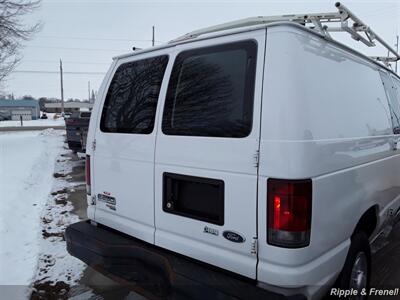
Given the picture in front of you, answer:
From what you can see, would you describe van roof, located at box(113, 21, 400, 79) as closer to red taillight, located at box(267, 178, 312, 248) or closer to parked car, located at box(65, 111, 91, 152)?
red taillight, located at box(267, 178, 312, 248)

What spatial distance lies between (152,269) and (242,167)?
1119 millimetres

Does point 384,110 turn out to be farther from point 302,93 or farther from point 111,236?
point 111,236

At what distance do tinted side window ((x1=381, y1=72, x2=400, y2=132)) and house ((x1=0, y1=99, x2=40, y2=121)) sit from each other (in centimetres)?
6393

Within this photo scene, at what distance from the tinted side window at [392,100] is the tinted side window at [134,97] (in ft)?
8.72

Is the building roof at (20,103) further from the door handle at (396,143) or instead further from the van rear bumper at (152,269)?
the door handle at (396,143)

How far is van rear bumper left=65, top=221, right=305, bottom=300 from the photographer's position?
2.27 metres

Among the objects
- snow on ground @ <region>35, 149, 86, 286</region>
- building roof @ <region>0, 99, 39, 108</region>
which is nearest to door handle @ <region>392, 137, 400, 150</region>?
snow on ground @ <region>35, 149, 86, 286</region>

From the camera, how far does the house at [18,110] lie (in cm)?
6438

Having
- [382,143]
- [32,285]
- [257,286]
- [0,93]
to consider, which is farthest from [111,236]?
[0,93]

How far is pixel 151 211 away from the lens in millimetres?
2934

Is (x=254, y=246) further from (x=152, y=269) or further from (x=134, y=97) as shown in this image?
(x=134, y=97)

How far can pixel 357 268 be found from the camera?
119 inches

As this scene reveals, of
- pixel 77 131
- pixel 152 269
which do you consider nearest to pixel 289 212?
pixel 152 269

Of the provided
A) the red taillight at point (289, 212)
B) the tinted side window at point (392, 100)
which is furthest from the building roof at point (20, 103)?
the red taillight at point (289, 212)
